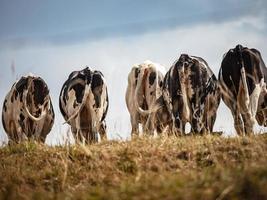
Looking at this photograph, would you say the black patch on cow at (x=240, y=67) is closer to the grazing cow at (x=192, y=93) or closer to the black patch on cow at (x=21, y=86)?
the grazing cow at (x=192, y=93)

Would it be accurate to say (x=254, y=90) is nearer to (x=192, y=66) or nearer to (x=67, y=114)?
(x=192, y=66)

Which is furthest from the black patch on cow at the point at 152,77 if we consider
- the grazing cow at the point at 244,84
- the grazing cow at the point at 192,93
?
the grazing cow at the point at 244,84

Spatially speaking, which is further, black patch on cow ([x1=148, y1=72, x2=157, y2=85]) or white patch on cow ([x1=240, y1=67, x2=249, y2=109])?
black patch on cow ([x1=148, y1=72, x2=157, y2=85])

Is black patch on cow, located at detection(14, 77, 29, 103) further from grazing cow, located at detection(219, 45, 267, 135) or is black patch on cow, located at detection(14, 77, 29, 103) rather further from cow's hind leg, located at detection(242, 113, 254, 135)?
cow's hind leg, located at detection(242, 113, 254, 135)

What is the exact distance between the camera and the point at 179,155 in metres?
7.44

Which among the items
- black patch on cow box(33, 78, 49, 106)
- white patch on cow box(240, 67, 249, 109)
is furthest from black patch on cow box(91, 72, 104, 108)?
white patch on cow box(240, 67, 249, 109)

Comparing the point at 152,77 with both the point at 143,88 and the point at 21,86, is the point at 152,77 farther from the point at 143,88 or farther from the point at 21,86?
the point at 21,86

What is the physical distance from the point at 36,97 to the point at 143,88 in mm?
3239

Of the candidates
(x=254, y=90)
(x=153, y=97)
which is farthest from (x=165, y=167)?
(x=153, y=97)

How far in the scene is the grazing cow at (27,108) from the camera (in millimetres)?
14570

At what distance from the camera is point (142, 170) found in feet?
22.2

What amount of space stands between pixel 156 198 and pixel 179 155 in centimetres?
305

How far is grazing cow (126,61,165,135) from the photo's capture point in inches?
539

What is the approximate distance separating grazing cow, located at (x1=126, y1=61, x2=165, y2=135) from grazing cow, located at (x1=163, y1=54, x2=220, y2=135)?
1.11 m
